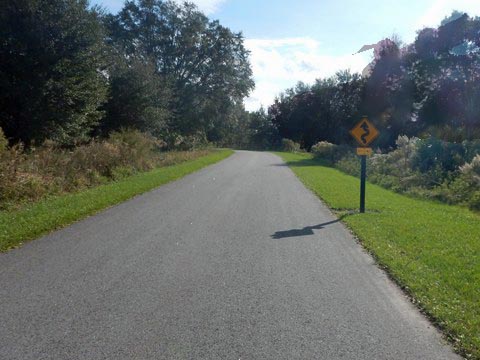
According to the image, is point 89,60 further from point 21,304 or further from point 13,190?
point 21,304

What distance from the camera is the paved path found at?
14.5ft

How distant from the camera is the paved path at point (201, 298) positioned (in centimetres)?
442

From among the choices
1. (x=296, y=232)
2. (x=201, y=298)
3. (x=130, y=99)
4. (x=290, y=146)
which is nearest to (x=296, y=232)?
(x=296, y=232)

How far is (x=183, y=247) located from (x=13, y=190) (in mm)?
6641

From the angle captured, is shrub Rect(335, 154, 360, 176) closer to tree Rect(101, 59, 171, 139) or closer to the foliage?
the foliage

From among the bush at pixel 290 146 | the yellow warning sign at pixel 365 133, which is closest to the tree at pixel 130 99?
the yellow warning sign at pixel 365 133

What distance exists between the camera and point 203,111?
2184 inches

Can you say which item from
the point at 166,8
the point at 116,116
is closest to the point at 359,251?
the point at 116,116

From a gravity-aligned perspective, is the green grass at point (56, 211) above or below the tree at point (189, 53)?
below

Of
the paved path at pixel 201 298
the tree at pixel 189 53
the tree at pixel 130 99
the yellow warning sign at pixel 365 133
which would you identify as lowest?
the paved path at pixel 201 298

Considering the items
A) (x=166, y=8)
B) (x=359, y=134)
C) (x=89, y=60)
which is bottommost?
(x=359, y=134)

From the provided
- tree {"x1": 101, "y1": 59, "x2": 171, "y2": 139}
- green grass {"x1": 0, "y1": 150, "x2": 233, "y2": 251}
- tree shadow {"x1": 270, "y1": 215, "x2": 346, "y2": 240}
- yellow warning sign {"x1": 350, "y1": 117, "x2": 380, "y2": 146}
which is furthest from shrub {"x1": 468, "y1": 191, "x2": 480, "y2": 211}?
tree {"x1": 101, "y1": 59, "x2": 171, "y2": 139}

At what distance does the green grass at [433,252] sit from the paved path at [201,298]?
252mm

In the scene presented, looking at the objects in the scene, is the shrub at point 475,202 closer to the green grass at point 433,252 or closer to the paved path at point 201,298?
the green grass at point 433,252
